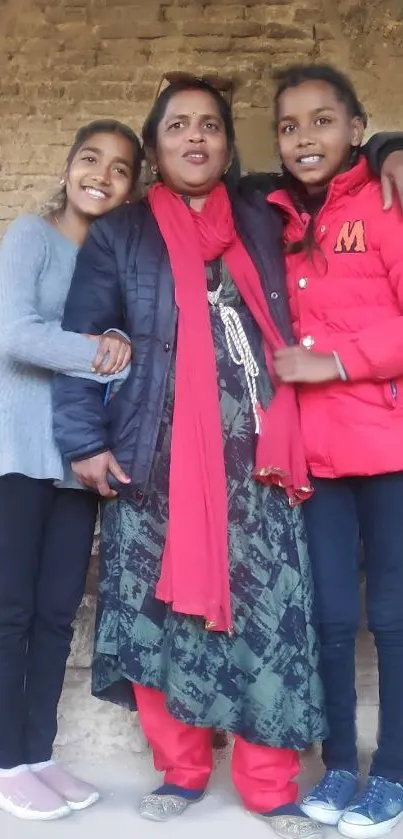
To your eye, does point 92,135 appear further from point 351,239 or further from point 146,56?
point 146,56

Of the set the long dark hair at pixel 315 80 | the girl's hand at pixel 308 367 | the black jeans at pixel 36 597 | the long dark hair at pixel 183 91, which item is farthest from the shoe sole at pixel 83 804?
the long dark hair at pixel 183 91

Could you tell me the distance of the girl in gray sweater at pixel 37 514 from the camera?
1608 millimetres

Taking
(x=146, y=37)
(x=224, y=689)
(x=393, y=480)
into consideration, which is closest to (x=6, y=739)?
(x=224, y=689)

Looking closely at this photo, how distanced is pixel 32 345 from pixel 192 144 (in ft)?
1.84

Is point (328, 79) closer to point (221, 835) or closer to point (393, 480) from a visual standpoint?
point (393, 480)

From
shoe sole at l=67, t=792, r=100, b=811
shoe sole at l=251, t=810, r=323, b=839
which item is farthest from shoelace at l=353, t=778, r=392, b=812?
shoe sole at l=67, t=792, r=100, b=811

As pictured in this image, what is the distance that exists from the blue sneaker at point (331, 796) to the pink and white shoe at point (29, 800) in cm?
49

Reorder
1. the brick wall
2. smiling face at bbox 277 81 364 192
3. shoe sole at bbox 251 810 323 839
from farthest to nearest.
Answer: the brick wall
smiling face at bbox 277 81 364 192
shoe sole at bbox 251 810 323 839

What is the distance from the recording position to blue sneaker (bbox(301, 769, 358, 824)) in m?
1.59

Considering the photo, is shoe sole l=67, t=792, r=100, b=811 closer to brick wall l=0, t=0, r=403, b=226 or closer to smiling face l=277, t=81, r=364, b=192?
smiling face l=277, t=81, r=364, b=192

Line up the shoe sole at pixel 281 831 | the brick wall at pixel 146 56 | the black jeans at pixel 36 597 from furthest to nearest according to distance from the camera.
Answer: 1. the brick wall at pixel 146 56
2. the black jeans at pixel 36 597
3. the shoe sole at pixel 281 831

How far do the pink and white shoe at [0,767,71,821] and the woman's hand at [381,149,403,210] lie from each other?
1.37 metres

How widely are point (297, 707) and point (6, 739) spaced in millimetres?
597

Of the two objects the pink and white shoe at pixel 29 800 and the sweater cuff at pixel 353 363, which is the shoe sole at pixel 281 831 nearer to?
the pink and white shoe at pixel 29 800
